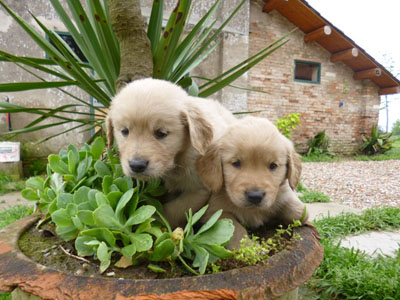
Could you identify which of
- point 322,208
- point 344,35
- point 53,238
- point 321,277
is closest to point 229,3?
point 344,35

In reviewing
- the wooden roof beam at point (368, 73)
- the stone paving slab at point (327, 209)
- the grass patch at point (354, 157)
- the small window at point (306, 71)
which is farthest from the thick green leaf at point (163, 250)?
the wooden roof beam at point (368, 73)

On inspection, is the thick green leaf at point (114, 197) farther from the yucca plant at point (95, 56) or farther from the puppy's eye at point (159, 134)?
the yucca plant at point (95, 56)

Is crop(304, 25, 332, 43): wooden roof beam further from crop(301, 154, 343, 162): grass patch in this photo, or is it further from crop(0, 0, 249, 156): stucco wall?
crop(301, 154, 343, 162): grass patch

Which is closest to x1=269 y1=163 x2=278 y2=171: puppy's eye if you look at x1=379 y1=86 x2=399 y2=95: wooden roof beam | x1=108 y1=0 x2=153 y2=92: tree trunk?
x1=108 y1=0 x2=153 y2=92: tree trunk

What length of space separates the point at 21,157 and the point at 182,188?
19.8ft

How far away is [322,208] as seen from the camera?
407 centimetres

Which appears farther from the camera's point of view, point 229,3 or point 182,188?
point 229,3

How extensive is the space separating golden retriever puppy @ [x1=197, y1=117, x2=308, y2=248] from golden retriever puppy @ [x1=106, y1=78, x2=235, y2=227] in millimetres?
90

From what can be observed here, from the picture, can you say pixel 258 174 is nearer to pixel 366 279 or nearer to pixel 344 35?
pixel 366 279

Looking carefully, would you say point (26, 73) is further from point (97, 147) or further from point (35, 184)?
point (97, 147)

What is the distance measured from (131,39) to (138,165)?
0.88 m

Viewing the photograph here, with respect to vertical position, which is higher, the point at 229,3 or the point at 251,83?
the point at 229,3

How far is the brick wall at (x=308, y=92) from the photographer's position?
9.14m

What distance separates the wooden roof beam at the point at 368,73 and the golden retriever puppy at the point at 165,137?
1129 cm
